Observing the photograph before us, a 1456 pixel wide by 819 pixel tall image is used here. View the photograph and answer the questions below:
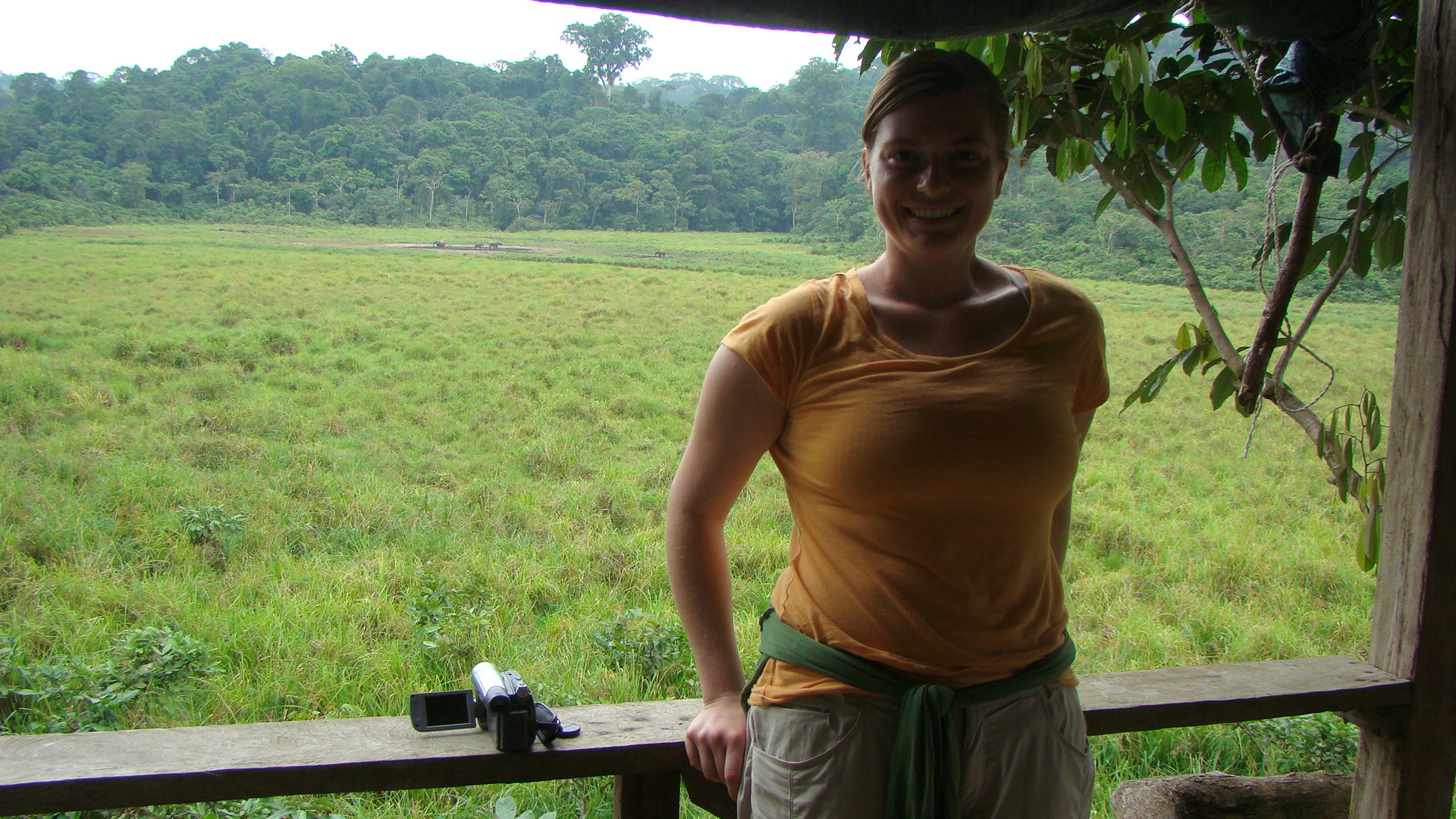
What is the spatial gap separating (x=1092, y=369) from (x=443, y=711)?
0.71m

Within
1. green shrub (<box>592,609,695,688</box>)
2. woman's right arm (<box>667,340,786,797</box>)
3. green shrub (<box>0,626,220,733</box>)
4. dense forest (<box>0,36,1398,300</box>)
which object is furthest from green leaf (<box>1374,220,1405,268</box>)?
green shrub (<box>0,626,220,733</box>)

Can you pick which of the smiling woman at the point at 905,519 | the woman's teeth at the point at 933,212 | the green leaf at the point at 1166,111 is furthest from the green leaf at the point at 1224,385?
the woman's teeth at the point at 933,212

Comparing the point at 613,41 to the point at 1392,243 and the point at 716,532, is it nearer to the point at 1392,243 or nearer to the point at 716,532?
the point at 1392,243

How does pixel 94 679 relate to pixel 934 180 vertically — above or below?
below

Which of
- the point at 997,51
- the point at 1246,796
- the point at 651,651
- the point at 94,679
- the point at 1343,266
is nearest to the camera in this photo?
the point at 997,51

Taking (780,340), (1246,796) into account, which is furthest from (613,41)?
(780,340)

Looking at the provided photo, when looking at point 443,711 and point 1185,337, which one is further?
point 1185,337

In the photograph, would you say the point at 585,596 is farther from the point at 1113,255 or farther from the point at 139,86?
the point at 139,86

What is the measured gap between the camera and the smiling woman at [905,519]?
73 centimetres

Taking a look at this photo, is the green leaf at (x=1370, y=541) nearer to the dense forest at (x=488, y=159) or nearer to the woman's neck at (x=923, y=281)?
the woman's neck at (x=923, y=281)

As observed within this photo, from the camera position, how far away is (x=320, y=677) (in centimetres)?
245

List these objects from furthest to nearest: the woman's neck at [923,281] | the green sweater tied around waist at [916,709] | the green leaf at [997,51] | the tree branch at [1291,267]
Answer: the green leaf at [997,51] → the tree branch at [1291,267] → the woman's neck at [923,281] → the green sweater tied around waist at [916,709]

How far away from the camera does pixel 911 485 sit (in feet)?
2.35

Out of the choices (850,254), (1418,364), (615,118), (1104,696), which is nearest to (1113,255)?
(850,254)
